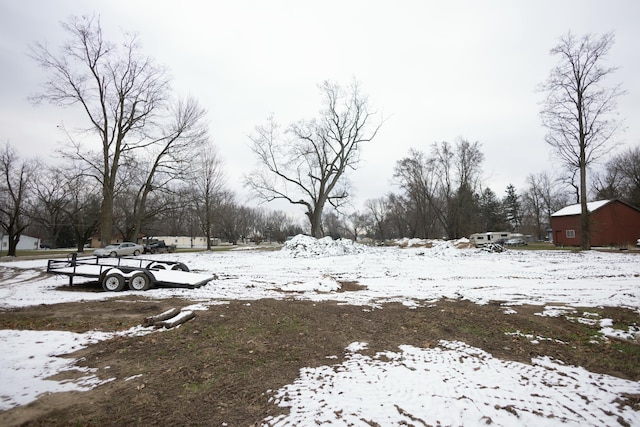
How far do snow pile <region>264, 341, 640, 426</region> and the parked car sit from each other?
29.1m

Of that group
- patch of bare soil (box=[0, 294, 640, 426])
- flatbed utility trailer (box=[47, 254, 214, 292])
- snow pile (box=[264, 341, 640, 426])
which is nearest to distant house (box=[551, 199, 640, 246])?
patch of bare soil (box=[0, 294, 640, 426])

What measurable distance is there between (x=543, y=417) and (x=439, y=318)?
370cm

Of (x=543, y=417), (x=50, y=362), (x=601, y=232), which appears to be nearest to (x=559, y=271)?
(x=543, y=417)

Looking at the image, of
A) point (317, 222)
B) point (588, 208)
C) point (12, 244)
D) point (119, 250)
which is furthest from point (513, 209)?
point (12, 244)

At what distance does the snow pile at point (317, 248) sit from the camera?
1006 inches

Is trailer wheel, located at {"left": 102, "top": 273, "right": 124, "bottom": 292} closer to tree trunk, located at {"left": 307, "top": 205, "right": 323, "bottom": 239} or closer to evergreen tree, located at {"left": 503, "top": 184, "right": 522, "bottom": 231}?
tree trunk, located at {"left": 307, "top": 205, "right": 323, "bottom": 239}

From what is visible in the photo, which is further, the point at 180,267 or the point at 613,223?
the point at 613,223

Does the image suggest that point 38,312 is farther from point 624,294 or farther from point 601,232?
point 601,232

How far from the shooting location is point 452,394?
11.1 ft

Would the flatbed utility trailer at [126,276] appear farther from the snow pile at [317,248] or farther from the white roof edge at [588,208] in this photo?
the white roof edge at [588,208]

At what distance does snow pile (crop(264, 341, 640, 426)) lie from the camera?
2936 mm

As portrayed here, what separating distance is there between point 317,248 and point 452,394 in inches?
919

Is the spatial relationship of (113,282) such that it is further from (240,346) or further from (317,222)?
(317,222)

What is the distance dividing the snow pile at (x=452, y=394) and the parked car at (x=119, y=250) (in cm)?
2912
